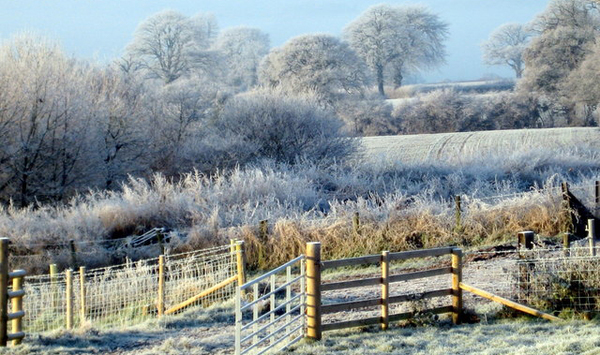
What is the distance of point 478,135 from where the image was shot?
170 feet

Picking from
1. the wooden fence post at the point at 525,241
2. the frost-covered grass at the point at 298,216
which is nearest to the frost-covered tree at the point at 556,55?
the frost-covered grass at the point at 298,216

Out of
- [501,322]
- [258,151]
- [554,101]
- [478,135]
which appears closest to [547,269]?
[501,322]

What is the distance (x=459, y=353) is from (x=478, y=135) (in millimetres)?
44323

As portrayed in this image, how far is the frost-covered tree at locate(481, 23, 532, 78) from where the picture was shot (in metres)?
93.9

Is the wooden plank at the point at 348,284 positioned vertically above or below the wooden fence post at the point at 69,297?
above

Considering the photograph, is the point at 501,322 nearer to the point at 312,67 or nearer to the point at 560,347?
the point at 560,347

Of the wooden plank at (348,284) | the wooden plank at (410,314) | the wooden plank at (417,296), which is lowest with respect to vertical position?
the wooden plank at (410,314)

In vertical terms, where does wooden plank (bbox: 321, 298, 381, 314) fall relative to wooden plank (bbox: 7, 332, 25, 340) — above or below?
above

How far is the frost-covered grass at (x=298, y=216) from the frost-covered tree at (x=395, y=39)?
5243 centimetres

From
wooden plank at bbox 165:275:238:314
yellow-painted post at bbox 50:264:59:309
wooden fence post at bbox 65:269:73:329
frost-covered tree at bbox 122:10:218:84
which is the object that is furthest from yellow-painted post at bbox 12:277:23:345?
frost-covered tree at bbox 122:10:218:84

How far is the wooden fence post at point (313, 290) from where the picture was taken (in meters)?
9.74

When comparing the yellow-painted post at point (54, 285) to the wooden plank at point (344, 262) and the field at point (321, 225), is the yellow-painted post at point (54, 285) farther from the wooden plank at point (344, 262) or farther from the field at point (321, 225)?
the wooden plank at point (344, 262)

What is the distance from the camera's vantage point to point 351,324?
33.2 ft

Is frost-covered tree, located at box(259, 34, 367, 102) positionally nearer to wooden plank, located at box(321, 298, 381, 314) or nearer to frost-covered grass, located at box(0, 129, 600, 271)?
frost-covered grass, located at box(0, 129, 600, 271)
